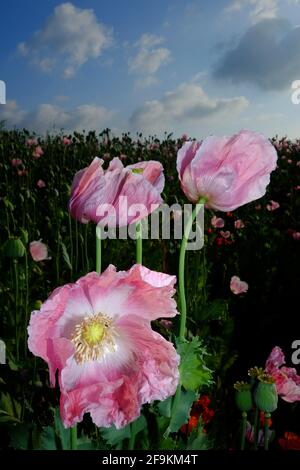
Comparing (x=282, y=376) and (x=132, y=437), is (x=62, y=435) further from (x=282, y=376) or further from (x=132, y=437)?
(x=282, y=376)

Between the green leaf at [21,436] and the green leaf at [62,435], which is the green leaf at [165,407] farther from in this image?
the green leaf at [21,436]

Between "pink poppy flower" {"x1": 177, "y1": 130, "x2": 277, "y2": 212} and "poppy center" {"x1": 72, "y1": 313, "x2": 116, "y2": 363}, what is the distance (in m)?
0.20

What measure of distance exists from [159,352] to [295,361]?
1.74 meters

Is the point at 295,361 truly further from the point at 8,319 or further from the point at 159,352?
the point at 159,352

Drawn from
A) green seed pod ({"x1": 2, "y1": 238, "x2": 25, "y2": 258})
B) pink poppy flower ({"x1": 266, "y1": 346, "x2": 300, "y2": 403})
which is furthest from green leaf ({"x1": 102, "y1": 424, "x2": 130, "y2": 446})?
green seed pod ({"x1": 2, "y1": 238, "x2": 25, "y2": 258})

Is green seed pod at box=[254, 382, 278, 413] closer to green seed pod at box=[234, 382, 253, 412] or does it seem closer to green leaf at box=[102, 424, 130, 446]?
green seed pod at box=[234, 382, 253, 412]

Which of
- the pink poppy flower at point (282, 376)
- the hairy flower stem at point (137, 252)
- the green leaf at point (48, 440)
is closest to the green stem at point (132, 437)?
the hairy flower stem at point (137, 252)

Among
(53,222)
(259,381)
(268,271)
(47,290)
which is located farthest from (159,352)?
(53,222)

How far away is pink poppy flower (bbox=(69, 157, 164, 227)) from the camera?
60cm

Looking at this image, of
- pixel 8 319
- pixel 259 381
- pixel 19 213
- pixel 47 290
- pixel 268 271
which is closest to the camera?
pixel 259 381

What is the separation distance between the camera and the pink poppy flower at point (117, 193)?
1.96 feet

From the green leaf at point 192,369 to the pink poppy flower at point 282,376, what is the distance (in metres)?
0.49

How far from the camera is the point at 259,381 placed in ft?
2.95

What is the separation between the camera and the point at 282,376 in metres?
1.16
